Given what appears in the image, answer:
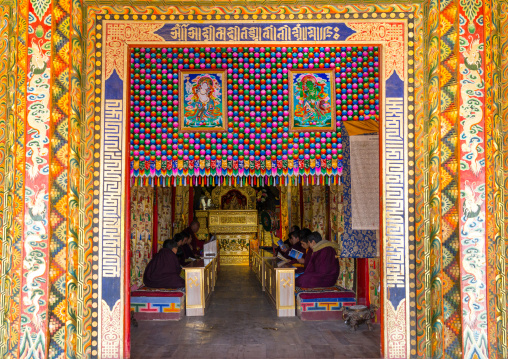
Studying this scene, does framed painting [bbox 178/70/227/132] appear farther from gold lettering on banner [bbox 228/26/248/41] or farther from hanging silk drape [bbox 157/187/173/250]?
hanging silk drape [bbox 157/187/173/250]

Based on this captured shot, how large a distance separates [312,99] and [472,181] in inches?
67.6

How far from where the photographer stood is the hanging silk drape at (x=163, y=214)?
9289 millimetres

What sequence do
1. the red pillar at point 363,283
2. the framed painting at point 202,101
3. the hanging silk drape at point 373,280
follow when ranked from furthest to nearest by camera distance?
the red pillar at point 363,283 < the hanging silk drape at point 373,280 < the framed painting at point 202,101

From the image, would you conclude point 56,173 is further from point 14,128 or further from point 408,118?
point 408,118

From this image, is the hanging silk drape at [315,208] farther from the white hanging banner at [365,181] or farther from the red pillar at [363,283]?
the white hanging banner at [365,181]

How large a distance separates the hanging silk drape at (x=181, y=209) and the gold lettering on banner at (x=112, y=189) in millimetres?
7078

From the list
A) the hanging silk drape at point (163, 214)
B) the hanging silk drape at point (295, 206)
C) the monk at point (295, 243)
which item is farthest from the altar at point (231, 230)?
the monk at point (295, 243)

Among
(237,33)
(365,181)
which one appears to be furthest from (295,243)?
(237,33)

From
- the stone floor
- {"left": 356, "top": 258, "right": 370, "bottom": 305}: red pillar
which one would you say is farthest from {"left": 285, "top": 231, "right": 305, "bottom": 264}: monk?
{"left": 356, "top": 258, "right": 370, "bottom": 305}: red pillar

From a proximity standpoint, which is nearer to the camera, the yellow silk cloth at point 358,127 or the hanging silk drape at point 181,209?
the yellow silk cloth at point 358,127

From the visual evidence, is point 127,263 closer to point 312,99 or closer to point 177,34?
point 177,34

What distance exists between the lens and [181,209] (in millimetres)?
11844

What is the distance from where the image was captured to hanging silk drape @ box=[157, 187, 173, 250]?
9289 mm

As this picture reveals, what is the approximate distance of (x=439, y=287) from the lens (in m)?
3.87
